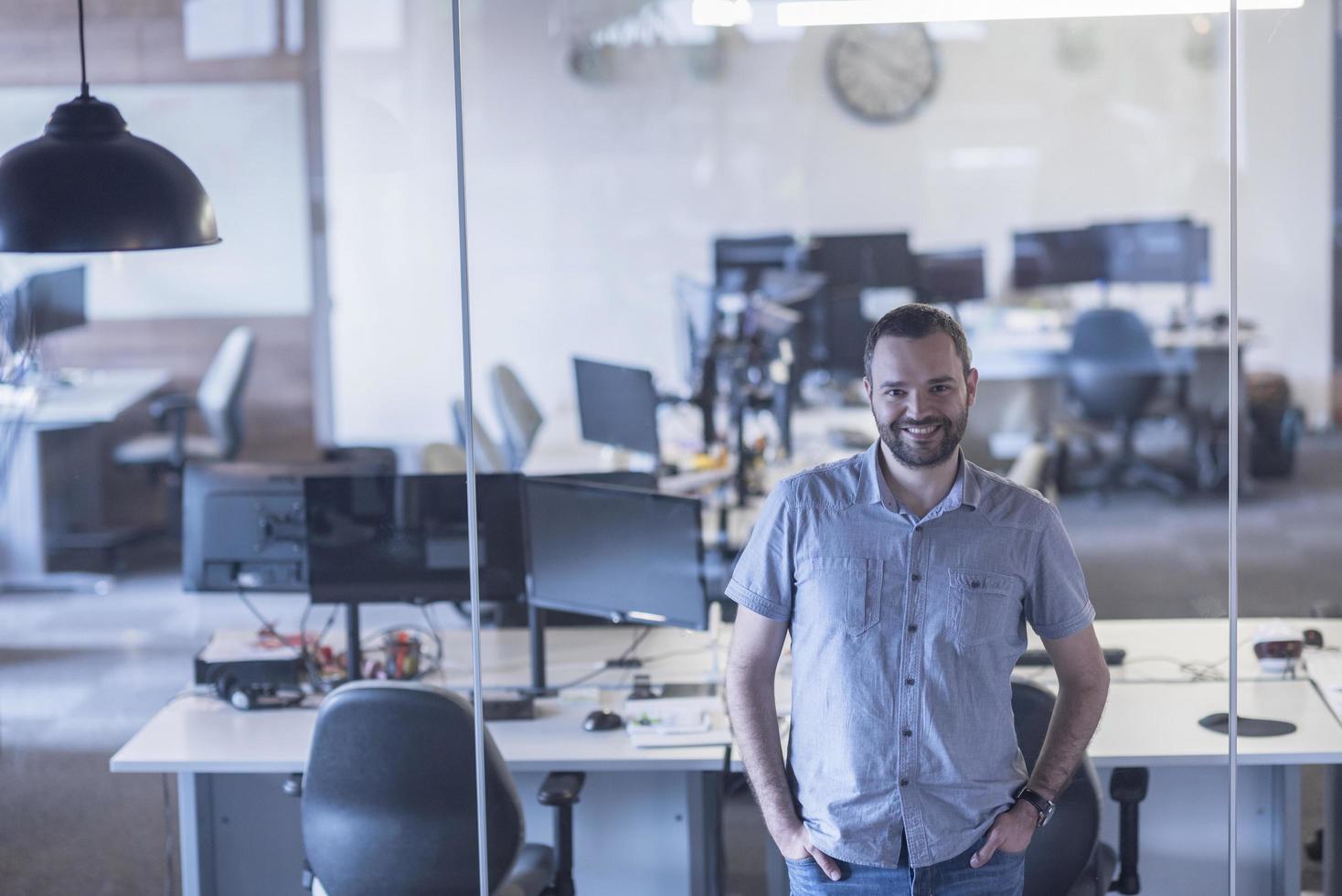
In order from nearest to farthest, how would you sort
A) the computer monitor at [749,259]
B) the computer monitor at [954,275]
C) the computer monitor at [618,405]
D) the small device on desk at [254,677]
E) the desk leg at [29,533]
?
the small device on desk at [254,677]
the computer monitor at [618,405]
the desk leg at [29,533]
the computer monitor at [749,259]
the computer monitor at [954,275]

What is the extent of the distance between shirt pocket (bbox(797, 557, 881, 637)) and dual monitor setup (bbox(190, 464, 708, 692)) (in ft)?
3.37

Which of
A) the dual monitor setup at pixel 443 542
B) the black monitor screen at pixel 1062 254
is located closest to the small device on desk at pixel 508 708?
the dual monitor setup at pixel 443 542

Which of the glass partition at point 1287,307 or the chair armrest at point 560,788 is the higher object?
the glass partition at point 1287,307

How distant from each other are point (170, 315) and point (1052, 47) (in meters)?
5.35

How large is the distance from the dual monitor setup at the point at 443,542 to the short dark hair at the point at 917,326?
112 centimetres

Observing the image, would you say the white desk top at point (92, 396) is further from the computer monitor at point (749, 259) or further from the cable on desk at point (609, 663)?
the cable on desk at point (609, 663)

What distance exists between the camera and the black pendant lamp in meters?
3.03

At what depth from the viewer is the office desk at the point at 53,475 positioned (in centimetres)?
664

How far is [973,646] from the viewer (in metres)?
2.34

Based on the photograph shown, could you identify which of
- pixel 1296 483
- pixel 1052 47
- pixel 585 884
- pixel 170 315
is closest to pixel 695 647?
pixel 585 884

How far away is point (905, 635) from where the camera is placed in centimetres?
233

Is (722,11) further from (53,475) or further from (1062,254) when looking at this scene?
(1062,254)

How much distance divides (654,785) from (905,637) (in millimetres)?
1337

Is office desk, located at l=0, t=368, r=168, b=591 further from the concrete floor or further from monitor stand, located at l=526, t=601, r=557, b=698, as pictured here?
monitor stand, located at l=526, t=601, r=557, b=698
